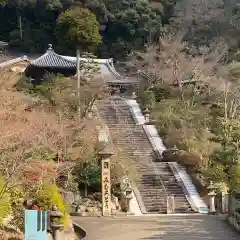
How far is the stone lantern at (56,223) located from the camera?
12.5 meters

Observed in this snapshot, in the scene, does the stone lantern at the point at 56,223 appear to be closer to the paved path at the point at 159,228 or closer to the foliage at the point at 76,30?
the paved path at the point at 159,228

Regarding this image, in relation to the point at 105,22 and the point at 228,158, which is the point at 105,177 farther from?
the point at 105,22

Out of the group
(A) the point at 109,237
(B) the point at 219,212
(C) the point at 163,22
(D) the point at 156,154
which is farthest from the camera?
(C) the point at 163,22

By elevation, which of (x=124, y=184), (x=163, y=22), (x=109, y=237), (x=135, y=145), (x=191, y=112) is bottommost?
(x=109, y=237)

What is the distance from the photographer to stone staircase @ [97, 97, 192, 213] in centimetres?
2173

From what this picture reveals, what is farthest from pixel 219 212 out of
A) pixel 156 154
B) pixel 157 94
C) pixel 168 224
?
pixel 157 94

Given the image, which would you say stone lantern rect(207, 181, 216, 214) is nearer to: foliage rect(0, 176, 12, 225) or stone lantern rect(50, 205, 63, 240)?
stone lantern rect(50, 205, 63, 240)

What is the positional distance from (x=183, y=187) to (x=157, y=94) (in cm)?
1333

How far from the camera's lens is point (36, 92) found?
32.6 meters

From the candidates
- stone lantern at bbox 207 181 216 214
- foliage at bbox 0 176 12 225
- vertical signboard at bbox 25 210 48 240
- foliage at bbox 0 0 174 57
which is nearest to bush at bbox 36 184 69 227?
foliage at bbox 0 176 12 225

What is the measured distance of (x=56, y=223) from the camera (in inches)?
496

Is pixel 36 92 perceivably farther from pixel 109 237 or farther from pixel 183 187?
pixel 109 237

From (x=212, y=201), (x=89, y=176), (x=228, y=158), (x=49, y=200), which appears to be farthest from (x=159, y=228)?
(x=212, y=201)

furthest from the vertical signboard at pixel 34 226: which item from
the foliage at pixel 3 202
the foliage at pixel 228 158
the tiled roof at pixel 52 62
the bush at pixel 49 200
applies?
the tiled roof at pixel 52 62
